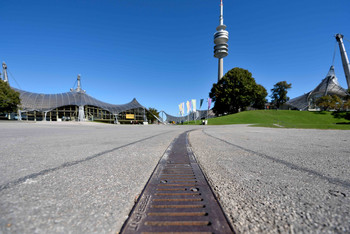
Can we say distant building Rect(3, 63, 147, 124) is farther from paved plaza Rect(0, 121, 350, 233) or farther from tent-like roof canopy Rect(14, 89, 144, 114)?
paved plaza Rect(0, 121, 350, 233)

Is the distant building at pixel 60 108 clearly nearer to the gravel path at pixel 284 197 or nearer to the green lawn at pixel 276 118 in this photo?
the green lawn at pixel 276 118

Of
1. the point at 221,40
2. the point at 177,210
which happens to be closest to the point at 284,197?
the point at 177,210

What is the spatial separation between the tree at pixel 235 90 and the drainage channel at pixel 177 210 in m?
40.2

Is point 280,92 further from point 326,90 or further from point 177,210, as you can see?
point 177,210

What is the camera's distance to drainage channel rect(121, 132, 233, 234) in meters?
0.74

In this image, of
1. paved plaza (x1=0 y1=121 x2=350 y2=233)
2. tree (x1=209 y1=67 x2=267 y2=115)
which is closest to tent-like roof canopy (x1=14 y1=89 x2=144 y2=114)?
tree (x1=209 y1=67 x2=267 y2=115)

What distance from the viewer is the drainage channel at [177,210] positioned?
735mm

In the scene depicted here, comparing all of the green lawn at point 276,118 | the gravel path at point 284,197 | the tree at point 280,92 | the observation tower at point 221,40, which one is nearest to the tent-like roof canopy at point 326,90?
the tree at point 280,92

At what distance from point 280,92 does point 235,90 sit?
34629 millimetres

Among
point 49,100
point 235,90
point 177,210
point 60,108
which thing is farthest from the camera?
point 49,100

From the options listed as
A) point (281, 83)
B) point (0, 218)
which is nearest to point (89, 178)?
point (0, 218)

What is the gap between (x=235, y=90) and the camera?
3775cm

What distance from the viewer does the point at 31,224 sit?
74 centimetres

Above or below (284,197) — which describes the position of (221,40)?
above
